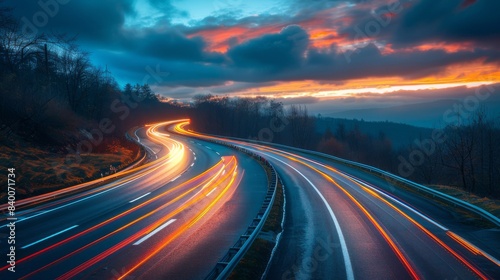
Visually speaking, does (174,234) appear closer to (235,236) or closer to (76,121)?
(235,236)

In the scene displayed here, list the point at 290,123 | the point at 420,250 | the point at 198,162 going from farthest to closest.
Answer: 1. the point at 290,123
2. the point at 198,162
3. the point at 420,250

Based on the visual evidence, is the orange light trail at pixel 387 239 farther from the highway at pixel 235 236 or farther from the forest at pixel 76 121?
the forest at pixel 76 121

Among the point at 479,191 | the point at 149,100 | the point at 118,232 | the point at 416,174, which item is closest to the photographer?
the point at 118,232

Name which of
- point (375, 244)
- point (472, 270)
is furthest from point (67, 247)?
point (472, 270)

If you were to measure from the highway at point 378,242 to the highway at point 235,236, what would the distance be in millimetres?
31

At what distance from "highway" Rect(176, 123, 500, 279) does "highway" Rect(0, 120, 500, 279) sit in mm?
31

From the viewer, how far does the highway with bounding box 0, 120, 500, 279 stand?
8852mm

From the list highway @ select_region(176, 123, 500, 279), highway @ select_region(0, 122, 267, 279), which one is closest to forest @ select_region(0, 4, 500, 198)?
highway @ select_region(0, 122, 267, 279)

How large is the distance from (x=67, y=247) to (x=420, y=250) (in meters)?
10.4

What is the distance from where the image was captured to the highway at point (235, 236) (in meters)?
8.85

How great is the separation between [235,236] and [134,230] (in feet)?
12.2

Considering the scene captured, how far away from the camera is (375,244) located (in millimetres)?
10914

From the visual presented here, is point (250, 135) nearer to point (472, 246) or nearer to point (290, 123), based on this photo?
point (290, 123)

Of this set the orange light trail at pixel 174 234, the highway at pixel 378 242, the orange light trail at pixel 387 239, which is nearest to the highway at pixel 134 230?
the orange light trail at pixel 174 234
